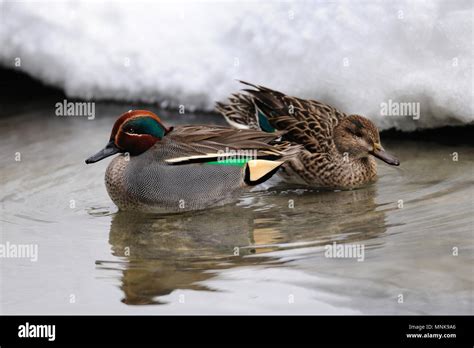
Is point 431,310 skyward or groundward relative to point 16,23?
groundward

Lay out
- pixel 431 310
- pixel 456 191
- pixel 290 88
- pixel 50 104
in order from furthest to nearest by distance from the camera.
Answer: pixel 50 104 → pixel 290 88 → pixel 456 191 → pixel 431 310

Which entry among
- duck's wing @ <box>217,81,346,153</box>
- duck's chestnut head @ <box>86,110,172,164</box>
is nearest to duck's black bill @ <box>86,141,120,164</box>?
duck's chestnut head @ <box>86,110,172,164</box>

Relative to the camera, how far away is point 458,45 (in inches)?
281

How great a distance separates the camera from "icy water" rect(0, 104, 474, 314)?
4312 mm

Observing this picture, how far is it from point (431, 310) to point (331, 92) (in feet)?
12.1


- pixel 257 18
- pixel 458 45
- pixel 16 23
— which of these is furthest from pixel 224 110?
pixel 16 23

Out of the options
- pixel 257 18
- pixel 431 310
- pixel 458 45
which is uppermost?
pixel 257 18

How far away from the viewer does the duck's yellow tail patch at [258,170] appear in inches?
245

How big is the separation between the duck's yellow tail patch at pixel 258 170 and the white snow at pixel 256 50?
1.43 meters

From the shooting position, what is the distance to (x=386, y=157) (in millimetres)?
6516

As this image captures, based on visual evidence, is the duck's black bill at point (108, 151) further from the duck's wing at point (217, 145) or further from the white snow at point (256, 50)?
the white snow at point (256, 50)

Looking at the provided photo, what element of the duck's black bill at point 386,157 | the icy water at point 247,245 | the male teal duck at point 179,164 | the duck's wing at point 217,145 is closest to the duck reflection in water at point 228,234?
the icy water at point 247,245

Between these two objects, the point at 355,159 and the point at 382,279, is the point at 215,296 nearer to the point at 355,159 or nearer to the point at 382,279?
the point at 382,279

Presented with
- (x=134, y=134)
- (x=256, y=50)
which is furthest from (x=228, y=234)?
(x=256, y=50)
